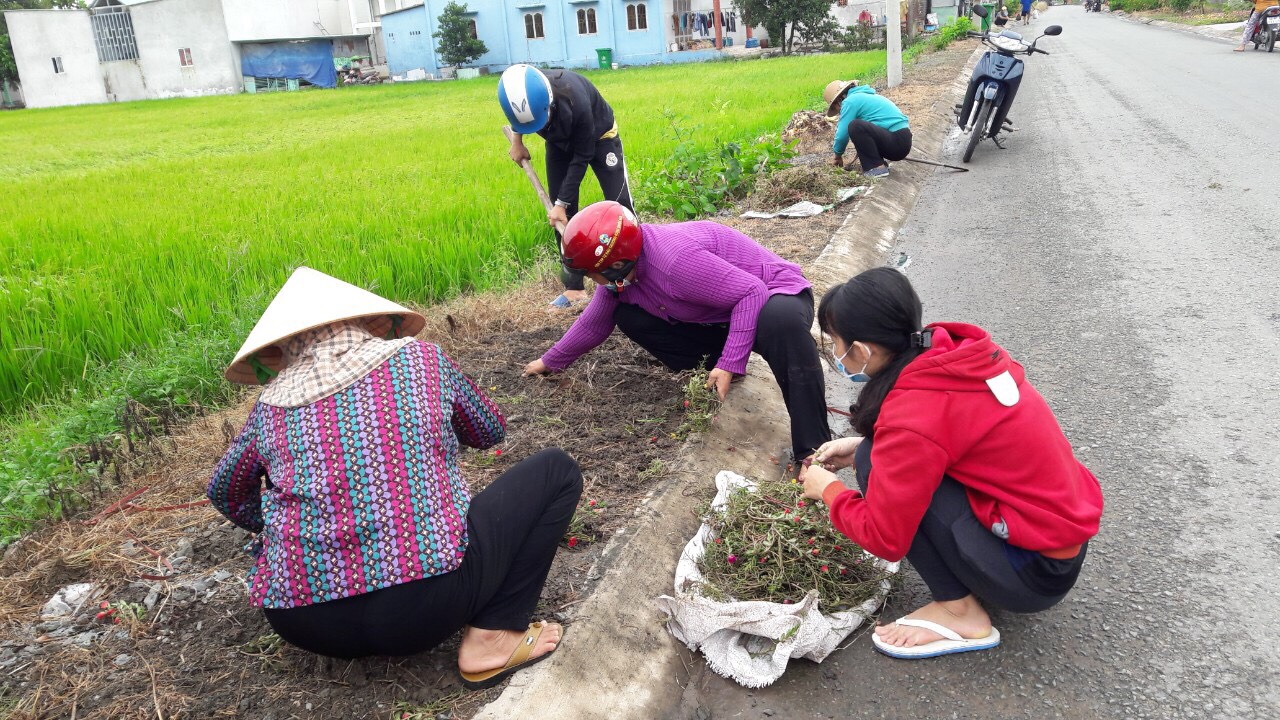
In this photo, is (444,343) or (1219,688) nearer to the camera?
(1219,688)

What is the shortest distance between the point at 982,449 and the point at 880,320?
37 cm

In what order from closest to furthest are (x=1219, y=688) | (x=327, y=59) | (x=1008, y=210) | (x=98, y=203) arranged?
(x=1219, y=688)
(x=1008, y=210)
(x=98, y=203)
(x=327, y=59)

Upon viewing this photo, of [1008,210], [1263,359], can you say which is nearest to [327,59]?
[1008,210]

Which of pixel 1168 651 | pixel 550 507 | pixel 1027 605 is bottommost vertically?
pixel 1168 651

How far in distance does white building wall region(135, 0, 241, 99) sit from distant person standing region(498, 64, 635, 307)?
36.0 metres

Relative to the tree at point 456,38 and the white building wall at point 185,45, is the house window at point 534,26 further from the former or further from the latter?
the white building wall at point 185,45

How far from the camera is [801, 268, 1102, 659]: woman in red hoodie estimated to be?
199 cm

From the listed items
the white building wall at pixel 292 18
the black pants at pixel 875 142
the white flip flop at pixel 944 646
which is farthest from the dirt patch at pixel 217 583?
the white building wall at pixel 292 18

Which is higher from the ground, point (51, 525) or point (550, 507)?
point (550, 507)

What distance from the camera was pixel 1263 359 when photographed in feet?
11.8

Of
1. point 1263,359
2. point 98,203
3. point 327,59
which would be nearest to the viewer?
point 1263,359

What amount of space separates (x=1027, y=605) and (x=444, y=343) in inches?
119

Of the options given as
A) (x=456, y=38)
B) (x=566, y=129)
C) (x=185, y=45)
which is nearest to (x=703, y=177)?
(x=566, y=129)

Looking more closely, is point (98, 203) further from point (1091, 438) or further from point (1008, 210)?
point (1091, 438)
